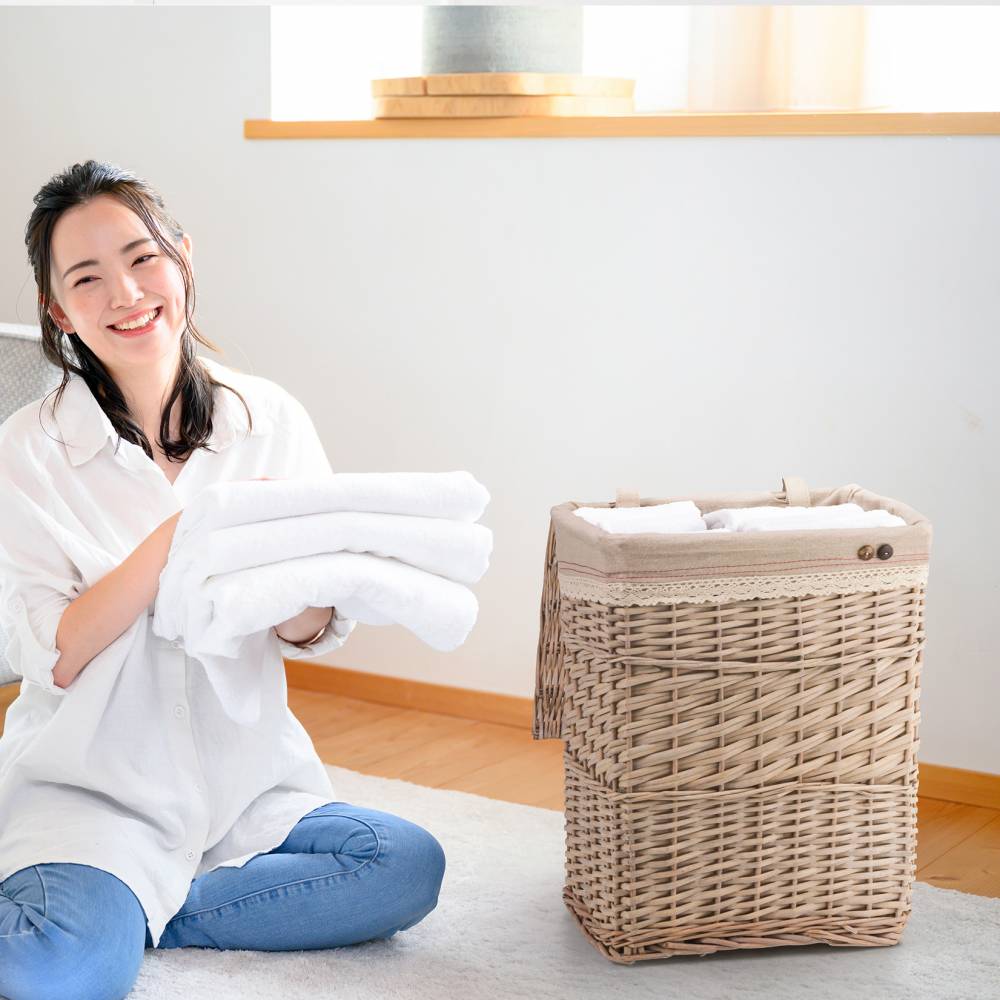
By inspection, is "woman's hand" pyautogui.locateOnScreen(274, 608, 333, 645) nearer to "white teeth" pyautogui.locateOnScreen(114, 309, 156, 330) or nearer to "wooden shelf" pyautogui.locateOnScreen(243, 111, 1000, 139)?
"white teeth" pyautogui.locateOnScreen(114, 309, 156, 330)

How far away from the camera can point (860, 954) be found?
4.83 feet

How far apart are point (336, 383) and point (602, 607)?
1.16 meters

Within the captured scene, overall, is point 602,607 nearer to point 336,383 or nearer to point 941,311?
point 941,311

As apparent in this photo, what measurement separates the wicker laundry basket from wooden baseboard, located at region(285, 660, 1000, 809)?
1.69 ft

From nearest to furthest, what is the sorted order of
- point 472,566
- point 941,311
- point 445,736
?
point 472,566 → point 941,311 → point 445,736

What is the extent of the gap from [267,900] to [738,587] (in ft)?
1.89

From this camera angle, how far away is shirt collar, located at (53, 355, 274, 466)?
59.1 inches

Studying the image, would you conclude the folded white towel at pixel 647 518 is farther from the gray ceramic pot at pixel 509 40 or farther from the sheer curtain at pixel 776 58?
the gray ceramic pot at pixel 509 40

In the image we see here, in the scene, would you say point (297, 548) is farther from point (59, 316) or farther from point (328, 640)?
point (59, 316)

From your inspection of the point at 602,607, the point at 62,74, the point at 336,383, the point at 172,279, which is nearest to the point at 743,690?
the point at 602,607

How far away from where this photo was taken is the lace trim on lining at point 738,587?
1.39 m

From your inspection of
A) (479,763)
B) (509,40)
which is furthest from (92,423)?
(509,40)

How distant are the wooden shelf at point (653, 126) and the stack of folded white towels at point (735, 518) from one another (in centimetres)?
64

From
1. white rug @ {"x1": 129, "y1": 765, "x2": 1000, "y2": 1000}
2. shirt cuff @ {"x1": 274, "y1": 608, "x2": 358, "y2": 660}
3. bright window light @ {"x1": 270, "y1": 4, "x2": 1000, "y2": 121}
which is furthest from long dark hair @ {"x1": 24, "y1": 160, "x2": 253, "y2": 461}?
bright window light @ {"x1": 270, "y1": 4, "x2": 1000, "y2": 121}
